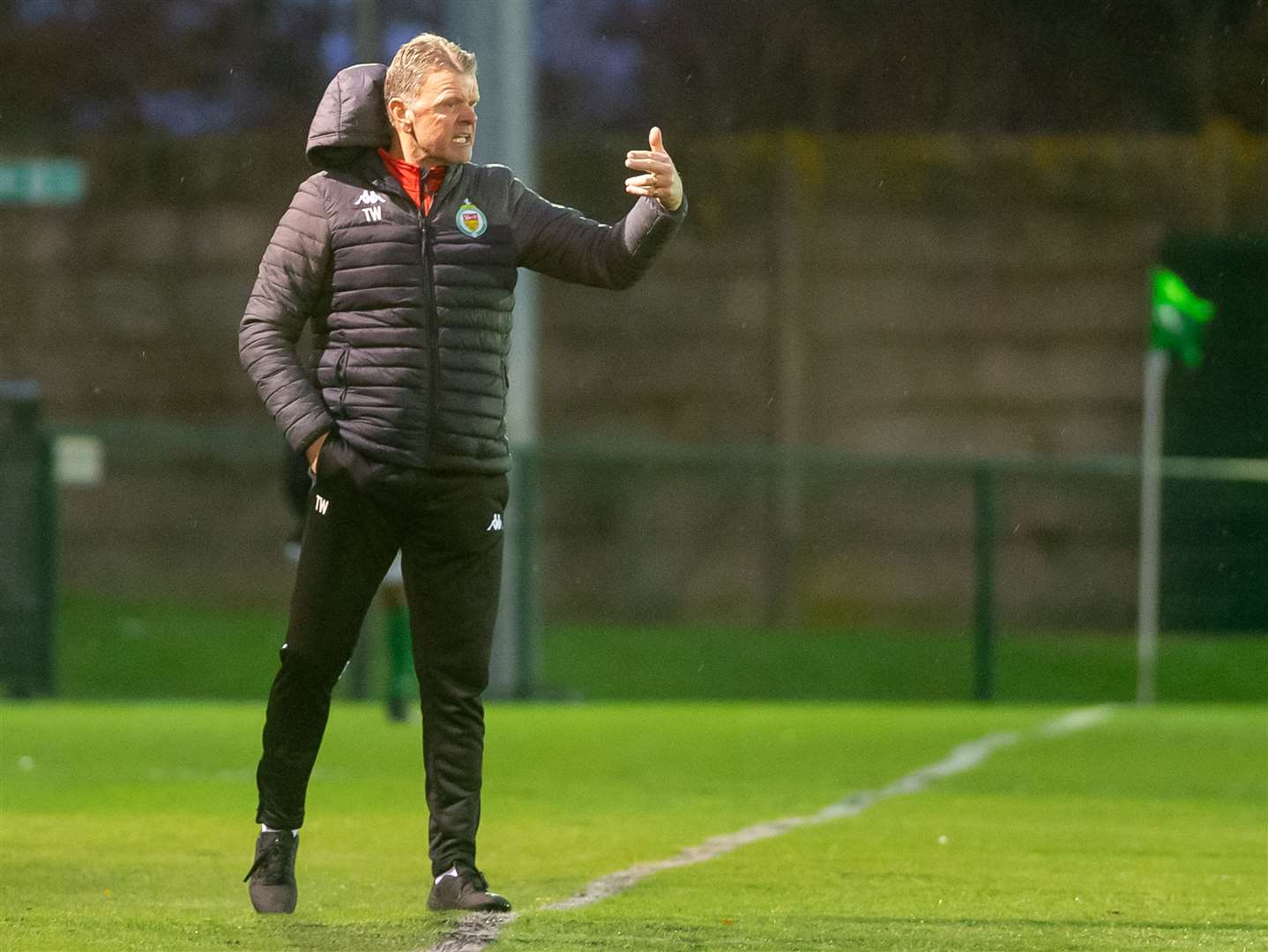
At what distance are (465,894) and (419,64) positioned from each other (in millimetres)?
1585

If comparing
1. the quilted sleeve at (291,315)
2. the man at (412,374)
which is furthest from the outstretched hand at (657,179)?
the quilted sleeve at (291,315)

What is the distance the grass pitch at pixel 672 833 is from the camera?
5.01 metres

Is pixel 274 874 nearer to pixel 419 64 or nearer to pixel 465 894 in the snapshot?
pixel 465 894

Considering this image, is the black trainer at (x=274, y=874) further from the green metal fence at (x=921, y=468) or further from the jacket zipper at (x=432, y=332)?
the green metal fence at (x=921, y=468)

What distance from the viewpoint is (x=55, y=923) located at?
4938 millimetres

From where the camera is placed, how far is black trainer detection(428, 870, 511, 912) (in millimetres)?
5023

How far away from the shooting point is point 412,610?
5.06 m

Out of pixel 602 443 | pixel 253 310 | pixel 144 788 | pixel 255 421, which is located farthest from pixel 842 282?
pixel 253 310

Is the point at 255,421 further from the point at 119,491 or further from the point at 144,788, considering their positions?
the point at 144,788

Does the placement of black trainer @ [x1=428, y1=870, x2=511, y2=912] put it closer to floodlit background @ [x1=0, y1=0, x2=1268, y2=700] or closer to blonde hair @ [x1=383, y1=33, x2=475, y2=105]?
blonde hair @ [x1=383, y1=33, x2=475, y2=105]

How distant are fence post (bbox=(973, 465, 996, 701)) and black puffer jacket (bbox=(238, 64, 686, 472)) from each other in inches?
307

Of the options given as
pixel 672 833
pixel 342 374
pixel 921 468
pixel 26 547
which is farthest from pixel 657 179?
pixel 921 468

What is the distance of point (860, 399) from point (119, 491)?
15.7 ft

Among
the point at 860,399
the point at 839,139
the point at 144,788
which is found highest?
the point at 839,139
